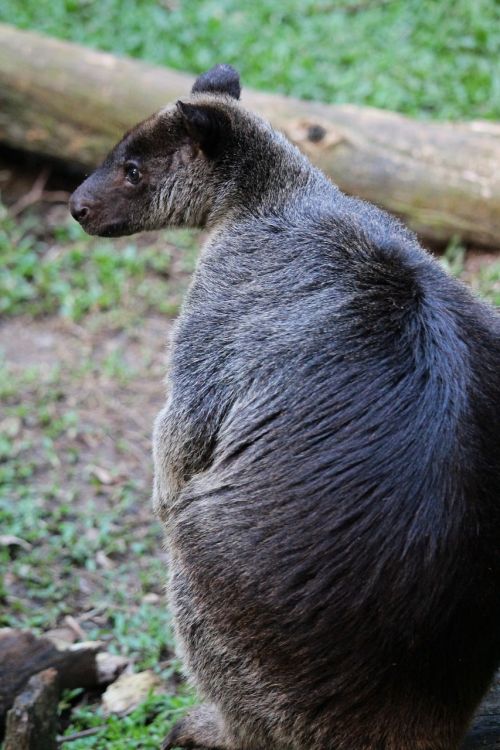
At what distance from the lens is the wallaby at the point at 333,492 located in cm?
319

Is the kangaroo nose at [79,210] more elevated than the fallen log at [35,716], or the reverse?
the kangaroo nose at [79,210]

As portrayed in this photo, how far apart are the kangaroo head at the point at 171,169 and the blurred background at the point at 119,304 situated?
2.05 m

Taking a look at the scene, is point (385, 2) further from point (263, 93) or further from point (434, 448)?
point (434, 448)

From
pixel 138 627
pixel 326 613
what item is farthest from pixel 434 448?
pixel 138 627

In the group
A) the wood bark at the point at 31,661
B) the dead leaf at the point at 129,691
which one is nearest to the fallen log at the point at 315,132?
the dead leaf at the point at 129,691

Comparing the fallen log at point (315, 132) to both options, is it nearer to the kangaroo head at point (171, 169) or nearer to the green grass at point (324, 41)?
the green grass at point (324, 41)

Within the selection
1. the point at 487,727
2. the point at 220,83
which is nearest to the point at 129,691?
the point at 487,727

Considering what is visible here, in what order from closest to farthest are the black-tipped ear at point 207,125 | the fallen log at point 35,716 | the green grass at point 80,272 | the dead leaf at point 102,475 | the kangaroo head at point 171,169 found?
the fallen log at point 35,716, the black-tipped ear at point 207,125, the kangaroo head at point 171,169, the dead leaf at point 102,475, the green grass at point 80,272

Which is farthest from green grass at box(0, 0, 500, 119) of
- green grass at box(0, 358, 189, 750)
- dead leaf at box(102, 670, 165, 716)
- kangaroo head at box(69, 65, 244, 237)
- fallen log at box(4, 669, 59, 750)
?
fallen log at box(4, 669, 59, 750)

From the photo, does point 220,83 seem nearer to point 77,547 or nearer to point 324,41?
point 77,547

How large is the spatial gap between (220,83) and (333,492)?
2525 mm

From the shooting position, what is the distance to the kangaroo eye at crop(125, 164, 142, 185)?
16.1 ft

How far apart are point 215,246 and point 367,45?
557 cm

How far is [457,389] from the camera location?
330cm
